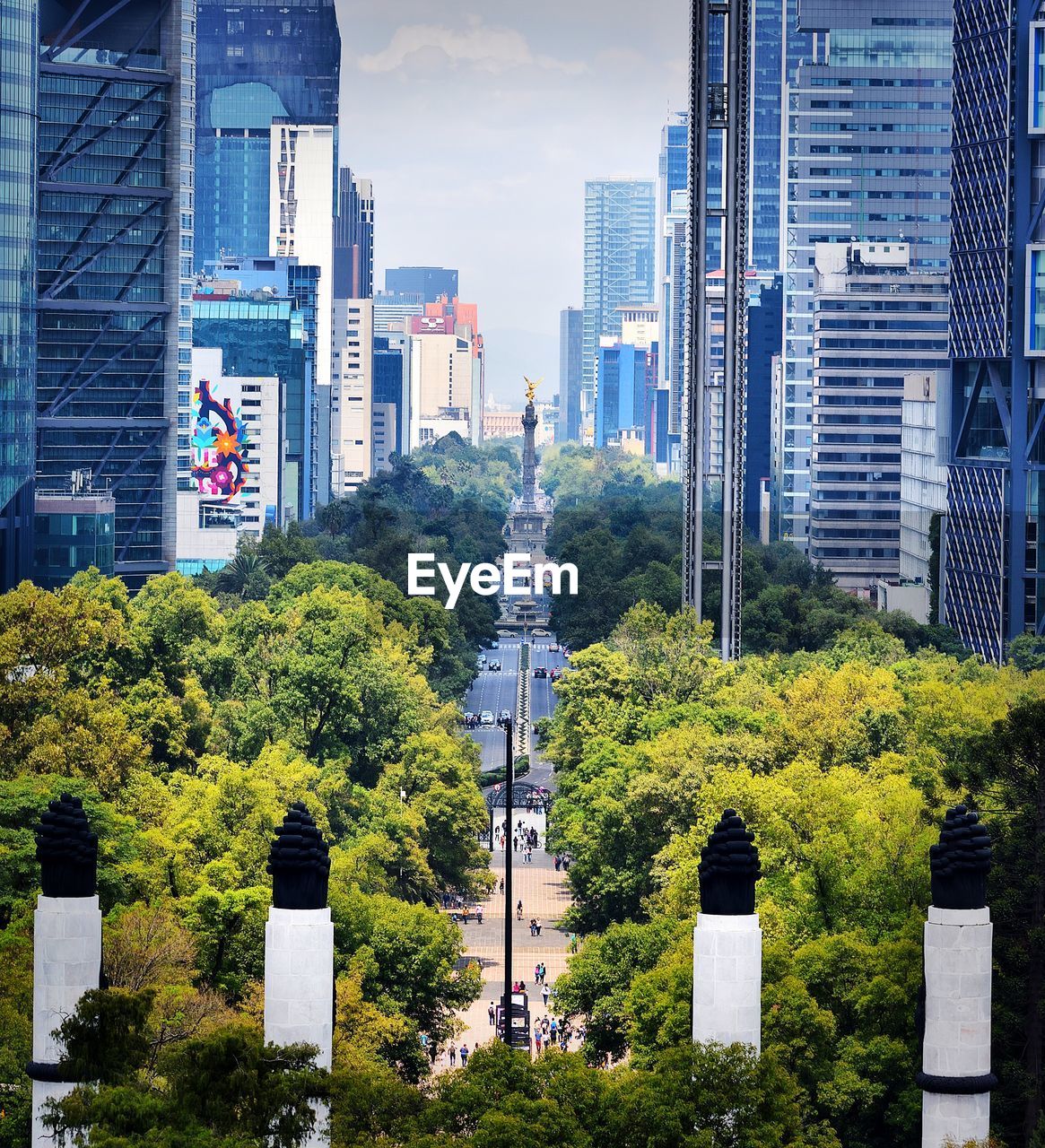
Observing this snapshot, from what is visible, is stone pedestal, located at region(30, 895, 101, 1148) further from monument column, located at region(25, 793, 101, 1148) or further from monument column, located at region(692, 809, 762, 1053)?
monument column, located at region(692, 809, 762, 1053)

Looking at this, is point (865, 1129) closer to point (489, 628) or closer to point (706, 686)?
point (706, 686)

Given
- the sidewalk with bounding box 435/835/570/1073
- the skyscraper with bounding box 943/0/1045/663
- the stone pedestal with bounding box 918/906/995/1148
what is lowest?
the sidewalk with bounding box 435/835/570/1073

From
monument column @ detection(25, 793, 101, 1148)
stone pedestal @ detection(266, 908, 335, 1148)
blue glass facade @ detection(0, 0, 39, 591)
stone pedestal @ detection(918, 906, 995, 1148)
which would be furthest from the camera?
blue glass facade @ detection(0, 0, 39, 591)

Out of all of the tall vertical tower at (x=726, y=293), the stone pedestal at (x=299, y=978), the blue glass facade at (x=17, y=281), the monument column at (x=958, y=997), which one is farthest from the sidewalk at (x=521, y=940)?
the blue glass facade at (x=17, y=281)

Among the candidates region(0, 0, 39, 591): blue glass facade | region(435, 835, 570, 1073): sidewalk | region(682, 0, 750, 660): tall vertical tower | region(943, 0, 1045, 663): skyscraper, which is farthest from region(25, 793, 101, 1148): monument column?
A: region(0, 0, 39, 591): blue glass facade

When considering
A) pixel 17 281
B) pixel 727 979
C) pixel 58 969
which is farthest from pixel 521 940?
pixel 17 281

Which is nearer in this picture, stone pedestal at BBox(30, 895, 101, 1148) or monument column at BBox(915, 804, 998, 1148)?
monument column at BBox(915, 804, 998, 1148)

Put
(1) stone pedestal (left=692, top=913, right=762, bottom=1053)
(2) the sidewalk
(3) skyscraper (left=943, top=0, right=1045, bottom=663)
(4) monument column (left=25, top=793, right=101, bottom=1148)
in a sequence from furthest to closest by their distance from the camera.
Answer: (3) skyscraper (left=943, top=0, right=1045, bottom=663) < (2) the sidewalk < (4) monument column (left=25, top=793, right=101, bottom=1148) < (1) stone pedestal (left=692, top=913, right=762, bottom=1053)

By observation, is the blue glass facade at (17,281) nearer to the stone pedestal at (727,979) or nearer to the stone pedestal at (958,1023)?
the stone pedestal at (727,979)
